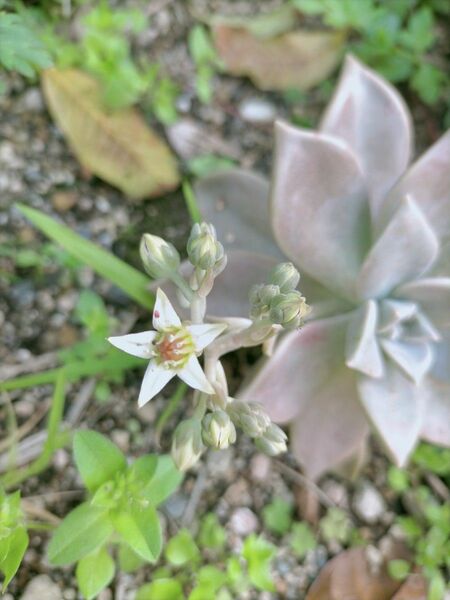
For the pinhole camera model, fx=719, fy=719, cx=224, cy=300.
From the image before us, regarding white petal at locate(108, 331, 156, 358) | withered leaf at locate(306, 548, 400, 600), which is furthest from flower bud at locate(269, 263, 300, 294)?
withered leaf at locate(306, 548, 400, 600)

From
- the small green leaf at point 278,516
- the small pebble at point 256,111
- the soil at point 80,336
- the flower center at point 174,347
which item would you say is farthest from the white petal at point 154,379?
the small pebble at point 256,111

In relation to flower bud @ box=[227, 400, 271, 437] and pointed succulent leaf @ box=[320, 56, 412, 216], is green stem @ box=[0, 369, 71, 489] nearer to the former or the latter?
flower bud @ box=[227, 400, 271, 437]

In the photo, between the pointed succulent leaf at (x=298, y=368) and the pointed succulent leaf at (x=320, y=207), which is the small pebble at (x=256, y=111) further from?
the pointed succulent leaf at (x=298, y=368)

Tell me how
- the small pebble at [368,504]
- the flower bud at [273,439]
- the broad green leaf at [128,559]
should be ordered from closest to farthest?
the flower bud at [273,439] < the broad green leaf at [128,559] < the small pebble at [368,504]

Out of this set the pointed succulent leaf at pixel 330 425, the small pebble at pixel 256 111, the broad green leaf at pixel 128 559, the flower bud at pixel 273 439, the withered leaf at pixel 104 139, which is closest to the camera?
the flower bud at pixel 273 439

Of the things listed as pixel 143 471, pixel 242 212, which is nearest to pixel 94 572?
pixel 143 471

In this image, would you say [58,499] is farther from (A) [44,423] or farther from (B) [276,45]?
(B) [276,45]

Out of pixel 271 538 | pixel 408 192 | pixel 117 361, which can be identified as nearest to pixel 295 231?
pixel 408 192
